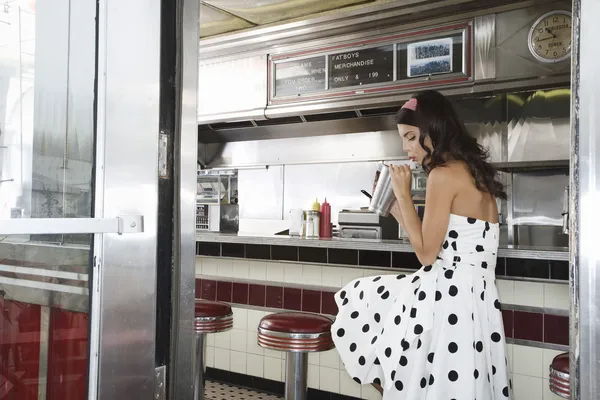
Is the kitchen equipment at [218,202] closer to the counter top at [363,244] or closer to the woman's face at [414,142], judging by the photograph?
the counter top at [363,244]

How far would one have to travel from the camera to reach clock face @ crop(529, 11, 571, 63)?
13.0ft

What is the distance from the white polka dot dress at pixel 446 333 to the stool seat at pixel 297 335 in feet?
0.71

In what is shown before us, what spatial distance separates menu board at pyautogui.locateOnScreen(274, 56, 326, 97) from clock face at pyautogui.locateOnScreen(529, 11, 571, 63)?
5.83ft

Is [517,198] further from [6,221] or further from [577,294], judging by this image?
[6,221]

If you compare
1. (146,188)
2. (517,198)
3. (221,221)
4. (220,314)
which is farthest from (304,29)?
(146,188)

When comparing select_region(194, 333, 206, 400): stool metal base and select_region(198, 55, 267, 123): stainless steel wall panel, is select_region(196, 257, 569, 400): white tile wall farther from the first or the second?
select_region(198, 55, 267, 123): stainless steel wall panel

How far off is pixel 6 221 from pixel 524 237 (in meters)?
4.26

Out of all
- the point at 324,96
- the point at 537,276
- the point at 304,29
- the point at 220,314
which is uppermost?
the point at 304,29

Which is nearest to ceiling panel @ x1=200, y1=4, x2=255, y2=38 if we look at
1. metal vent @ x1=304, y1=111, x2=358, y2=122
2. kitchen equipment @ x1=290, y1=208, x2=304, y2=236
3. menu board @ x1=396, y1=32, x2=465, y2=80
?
metal vent @ x1=304, y1=111, x2=358, y2=122

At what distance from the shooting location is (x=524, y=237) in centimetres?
453

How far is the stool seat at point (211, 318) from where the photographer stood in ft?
10.5

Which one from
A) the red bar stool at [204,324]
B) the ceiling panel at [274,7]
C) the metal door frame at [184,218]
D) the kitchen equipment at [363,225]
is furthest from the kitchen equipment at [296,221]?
the metal door frame at [184,218]

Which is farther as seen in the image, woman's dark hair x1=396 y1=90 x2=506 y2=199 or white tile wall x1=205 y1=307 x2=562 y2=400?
white tile wall x1=205 y1=307 x2=562 y2=400

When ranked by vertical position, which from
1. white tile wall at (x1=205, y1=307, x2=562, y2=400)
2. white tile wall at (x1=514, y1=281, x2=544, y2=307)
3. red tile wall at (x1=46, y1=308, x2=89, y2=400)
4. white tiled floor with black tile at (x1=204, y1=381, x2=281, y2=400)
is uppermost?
red tile wall at (x1=46, y1=308, x2=89, y2=400)
